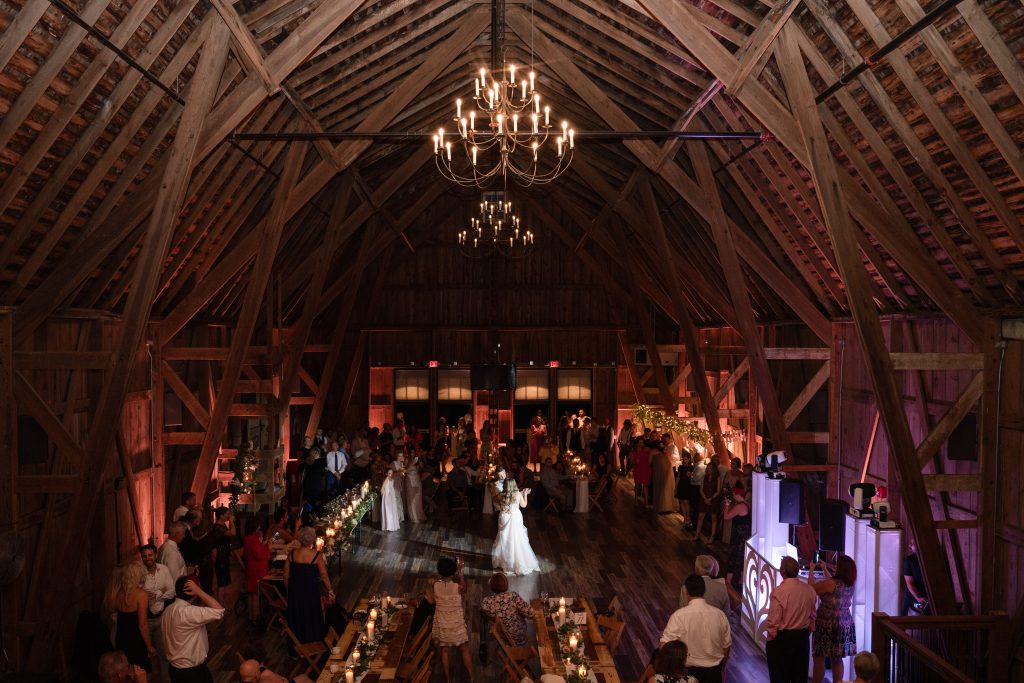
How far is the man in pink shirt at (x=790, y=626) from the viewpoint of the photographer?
622 centimetres

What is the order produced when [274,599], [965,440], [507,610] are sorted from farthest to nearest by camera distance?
[274,599] → [965,440] → [507,610]

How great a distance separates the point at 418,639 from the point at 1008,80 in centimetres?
613

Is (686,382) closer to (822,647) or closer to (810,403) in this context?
(810,403)

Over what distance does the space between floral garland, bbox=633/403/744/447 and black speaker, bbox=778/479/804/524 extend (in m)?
5.79

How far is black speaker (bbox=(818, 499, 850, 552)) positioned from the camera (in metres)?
7.70

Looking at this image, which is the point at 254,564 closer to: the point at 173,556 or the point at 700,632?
the point at 173,556

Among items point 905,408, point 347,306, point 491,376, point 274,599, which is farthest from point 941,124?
point 491,376

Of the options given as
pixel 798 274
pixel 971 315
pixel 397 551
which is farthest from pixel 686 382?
pixel 971 315

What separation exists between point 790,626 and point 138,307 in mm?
5877

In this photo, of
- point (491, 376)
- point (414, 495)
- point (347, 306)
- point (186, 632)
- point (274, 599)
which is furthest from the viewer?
point (491, 376)

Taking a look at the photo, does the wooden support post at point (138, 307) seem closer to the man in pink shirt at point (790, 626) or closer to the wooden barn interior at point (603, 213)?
the wooden barn interior at point (603, 213)

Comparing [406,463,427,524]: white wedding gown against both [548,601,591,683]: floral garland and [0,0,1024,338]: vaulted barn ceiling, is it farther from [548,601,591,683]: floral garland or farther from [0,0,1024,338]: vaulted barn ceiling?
[548,601,591,683]: floral garland

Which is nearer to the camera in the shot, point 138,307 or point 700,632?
point 700,632

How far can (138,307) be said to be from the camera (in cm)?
659
